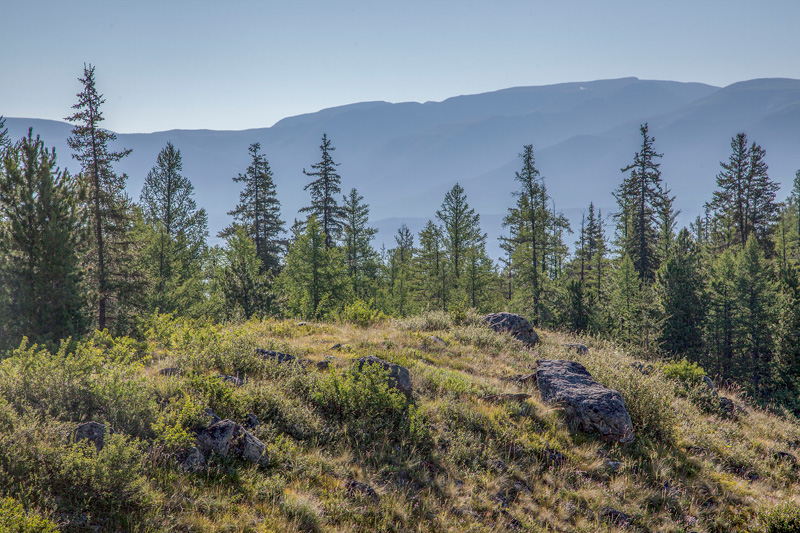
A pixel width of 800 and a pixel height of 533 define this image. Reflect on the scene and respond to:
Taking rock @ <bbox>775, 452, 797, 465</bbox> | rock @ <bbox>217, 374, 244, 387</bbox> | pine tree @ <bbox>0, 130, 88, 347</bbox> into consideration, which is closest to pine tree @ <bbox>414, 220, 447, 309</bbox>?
pine tree @ <bbox>0, 130, 88, 347</bbox>

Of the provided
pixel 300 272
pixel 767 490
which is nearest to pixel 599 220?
pixel 300 272

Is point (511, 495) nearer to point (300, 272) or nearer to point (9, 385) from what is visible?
point (9, 385)

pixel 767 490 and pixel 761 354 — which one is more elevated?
pixel 767 490

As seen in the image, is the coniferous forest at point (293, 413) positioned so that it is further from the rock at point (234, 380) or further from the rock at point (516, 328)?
the rock at point (516, 328)

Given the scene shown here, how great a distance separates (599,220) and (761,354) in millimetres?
Result: 26443

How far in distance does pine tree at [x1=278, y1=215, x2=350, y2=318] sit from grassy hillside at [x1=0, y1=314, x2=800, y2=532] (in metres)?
18.9

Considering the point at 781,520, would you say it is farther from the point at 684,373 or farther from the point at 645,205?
the point at 645,205

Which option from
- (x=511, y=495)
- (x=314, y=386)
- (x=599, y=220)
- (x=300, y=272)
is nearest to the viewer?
(x=511, y=495)

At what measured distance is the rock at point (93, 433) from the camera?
4.49m

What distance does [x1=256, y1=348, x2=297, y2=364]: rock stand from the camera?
8.02 m

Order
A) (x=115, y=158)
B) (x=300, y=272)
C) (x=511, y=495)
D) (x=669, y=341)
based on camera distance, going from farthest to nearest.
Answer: (x=669, y=341) → (x=300, y=272) → (x=115, y=158) → (x=511, y=495)

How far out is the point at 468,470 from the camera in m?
5.93

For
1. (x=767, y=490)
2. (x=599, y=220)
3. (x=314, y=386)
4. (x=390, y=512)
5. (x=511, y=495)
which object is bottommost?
(x=767, y=490)

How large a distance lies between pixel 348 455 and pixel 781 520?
20.3 feet
